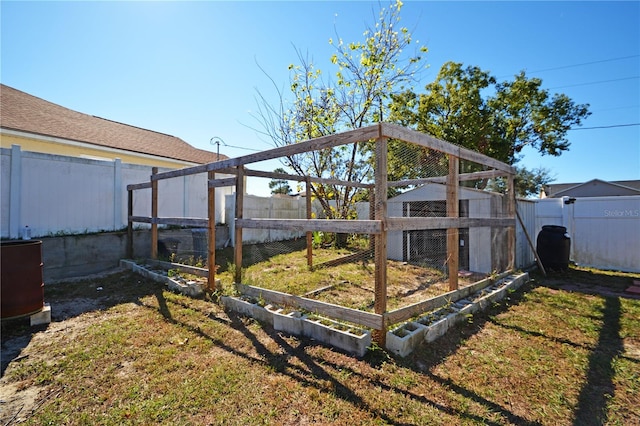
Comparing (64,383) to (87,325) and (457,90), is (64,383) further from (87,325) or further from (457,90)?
(457,90)

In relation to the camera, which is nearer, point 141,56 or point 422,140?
point 422,140

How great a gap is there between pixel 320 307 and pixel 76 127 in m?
10.5

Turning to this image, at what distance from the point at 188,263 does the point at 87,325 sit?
7.49 feet

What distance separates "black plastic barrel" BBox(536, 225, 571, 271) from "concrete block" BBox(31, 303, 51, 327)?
28.5 feet

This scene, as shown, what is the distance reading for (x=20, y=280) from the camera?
3.12 meters

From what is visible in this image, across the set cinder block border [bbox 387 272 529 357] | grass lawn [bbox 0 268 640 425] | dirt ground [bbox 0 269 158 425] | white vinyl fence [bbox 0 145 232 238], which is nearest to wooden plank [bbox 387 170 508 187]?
cinder block border [bbox 387 272 529 357]

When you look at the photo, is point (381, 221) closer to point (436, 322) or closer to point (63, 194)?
point (436, 322)

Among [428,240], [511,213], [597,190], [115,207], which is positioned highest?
[597,190]

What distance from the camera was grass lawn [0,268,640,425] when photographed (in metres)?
1.82

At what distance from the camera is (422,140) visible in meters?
3.01

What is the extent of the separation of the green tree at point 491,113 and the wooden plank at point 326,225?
33.7ft

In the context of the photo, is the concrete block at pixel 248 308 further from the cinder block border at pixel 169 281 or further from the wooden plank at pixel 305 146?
the wooden plank at pixel 305 146

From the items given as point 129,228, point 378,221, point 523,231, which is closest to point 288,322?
point 378,221

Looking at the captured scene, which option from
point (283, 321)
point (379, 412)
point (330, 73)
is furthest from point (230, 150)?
point (379, 412)
